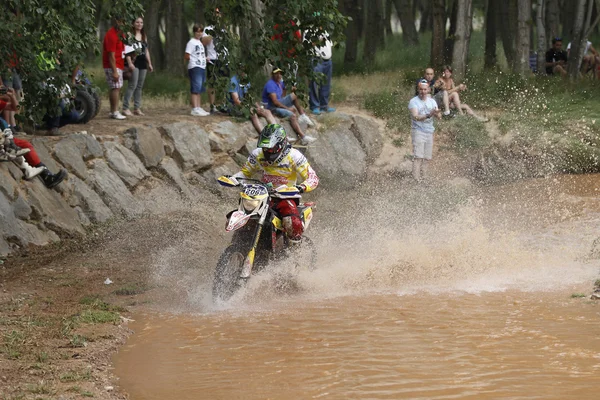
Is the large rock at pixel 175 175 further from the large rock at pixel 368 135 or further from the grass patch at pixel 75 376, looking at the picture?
the grass patch at pixel 75 376

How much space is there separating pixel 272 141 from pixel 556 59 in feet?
50.0

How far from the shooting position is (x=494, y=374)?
7.01 metres

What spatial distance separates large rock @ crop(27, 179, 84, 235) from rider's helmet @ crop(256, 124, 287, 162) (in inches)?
150

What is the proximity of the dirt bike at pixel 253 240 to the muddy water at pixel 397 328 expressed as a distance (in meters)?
0.21

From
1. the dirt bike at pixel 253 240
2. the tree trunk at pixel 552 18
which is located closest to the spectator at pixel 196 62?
the dirt bike at pixel 253 240

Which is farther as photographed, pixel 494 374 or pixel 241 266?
pixel 241 266

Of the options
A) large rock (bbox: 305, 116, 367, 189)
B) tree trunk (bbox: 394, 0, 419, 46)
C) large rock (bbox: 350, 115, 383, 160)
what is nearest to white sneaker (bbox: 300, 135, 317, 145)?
large rock (bbox: 305, 116, 367, 189)

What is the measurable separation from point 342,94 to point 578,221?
7976mm

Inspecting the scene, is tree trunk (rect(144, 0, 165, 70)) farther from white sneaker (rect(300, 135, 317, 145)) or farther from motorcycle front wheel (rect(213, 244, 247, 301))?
motorcycle front wheel (rect(213, 244, 247, 301))

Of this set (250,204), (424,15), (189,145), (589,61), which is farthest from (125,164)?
(424,15)

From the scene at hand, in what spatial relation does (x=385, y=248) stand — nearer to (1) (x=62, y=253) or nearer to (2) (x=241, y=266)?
(2) (x=241, y=266)

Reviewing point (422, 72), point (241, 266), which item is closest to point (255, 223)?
point (241, 266)

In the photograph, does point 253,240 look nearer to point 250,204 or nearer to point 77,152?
point 250,204

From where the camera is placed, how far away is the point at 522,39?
22.0m
